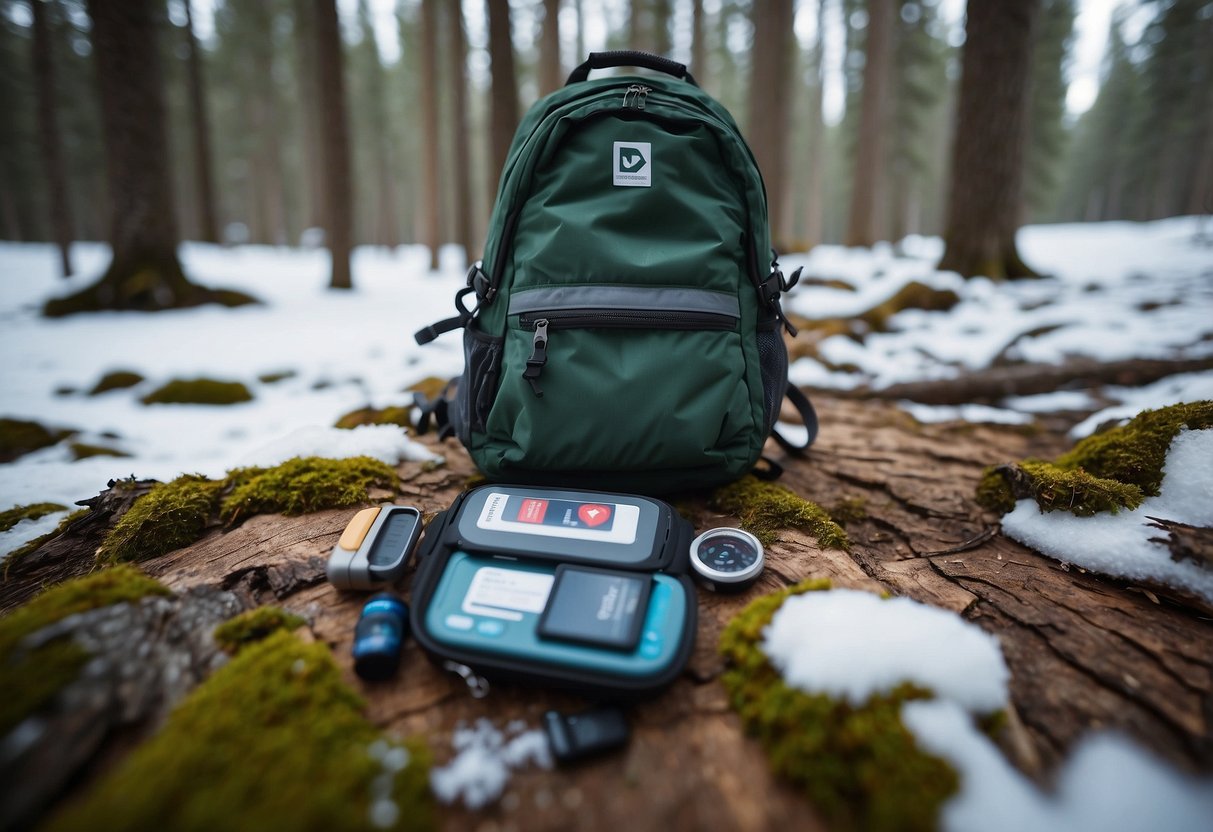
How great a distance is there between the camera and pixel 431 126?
12.9 metres

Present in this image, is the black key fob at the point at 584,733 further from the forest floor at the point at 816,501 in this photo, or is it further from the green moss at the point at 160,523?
the green moss at the point at 160,523

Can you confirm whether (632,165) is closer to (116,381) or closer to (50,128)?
(116,381)

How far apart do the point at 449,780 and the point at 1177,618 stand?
1.91m

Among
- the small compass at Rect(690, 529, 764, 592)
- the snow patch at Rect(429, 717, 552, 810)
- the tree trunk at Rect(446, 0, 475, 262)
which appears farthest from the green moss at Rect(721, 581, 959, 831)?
the tree trunk at Rect(446, 0, 475, 262)

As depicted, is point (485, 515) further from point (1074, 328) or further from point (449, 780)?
point (1074, 328)

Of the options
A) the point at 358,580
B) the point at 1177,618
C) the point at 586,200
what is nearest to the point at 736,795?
the point at 358,580

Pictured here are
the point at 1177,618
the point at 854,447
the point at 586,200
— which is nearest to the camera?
the point at 1177,618

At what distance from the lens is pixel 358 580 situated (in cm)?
141

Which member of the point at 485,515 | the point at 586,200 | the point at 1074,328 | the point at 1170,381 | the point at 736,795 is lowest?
the point at 736,795

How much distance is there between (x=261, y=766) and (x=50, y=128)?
1448 cm

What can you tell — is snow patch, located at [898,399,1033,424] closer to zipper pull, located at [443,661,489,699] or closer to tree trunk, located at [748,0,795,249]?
zipper pull, located at [443,661,489,699]

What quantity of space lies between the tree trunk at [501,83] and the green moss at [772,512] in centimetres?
586

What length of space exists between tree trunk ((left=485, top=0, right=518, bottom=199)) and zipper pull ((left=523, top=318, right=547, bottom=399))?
18.1 ft

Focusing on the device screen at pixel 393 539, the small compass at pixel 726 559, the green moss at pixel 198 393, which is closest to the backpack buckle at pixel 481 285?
the device screen at pixel 393 539
